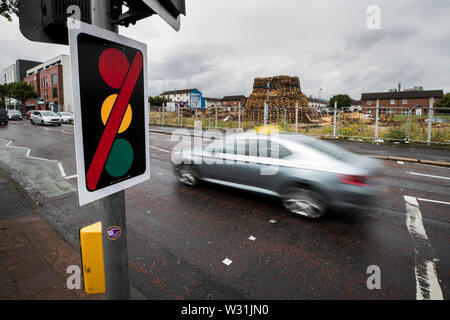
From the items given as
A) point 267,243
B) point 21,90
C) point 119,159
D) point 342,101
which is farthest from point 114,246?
point 342,101

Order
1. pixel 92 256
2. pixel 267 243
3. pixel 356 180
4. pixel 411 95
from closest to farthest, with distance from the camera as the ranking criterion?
pixel 92 256 → pixel 267 243 → pixel 356 180 → pixel 411 95

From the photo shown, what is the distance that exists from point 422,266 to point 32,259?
16.5 feet

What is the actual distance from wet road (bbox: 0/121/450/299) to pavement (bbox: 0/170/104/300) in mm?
384

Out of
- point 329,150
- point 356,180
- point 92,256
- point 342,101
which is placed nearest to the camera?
point 92,256

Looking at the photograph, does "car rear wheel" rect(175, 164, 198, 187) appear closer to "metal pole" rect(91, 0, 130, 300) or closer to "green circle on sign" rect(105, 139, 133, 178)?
"metal pole" rect(91, 0, 130, 300)

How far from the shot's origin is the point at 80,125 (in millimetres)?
1338

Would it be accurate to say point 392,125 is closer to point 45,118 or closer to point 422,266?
point 422,266

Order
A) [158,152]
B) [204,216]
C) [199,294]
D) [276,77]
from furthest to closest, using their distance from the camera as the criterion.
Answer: [276,77], [158,152], [204,216], [199,294]

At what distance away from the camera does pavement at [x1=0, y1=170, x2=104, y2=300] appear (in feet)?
8.80

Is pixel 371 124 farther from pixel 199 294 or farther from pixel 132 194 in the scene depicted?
pixel 199 294

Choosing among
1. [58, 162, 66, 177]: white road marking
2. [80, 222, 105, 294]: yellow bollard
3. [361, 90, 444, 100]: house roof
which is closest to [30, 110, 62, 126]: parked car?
[58, 162, 66, 177]: white road marking

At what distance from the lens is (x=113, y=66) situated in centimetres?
151
